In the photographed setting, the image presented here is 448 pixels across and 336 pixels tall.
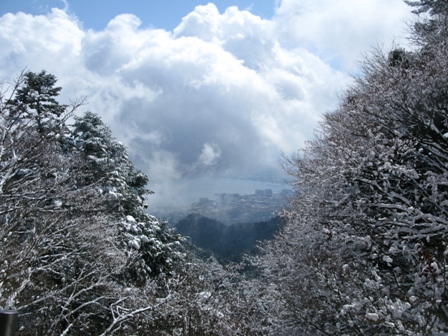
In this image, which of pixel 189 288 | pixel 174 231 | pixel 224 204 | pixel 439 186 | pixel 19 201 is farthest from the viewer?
pixel 224 204

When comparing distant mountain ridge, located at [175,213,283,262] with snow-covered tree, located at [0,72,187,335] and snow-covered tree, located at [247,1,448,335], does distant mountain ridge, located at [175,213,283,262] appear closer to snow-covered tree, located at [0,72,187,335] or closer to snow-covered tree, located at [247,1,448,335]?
snow-covered tree, located at [0,72,187,335]

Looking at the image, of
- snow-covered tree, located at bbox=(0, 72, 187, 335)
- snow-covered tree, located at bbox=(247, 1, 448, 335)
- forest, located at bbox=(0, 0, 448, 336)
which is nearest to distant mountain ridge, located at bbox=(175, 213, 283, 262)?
snow-covered tree, located at bbox=(0, 72, 187, 335)

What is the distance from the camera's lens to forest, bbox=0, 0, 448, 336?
7.95 meters

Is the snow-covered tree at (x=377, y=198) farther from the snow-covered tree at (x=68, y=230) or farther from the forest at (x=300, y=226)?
the snow-covered tree at (x=68, y=230)

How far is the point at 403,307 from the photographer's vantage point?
4480mm

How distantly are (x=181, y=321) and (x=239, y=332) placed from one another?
9.25 feet

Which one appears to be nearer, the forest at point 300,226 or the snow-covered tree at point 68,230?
the forest at point 300,226

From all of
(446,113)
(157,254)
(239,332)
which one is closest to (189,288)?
(239,332)

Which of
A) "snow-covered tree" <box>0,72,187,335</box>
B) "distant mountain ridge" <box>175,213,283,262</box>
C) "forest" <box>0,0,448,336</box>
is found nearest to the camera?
"forest" <box>0,0,448,336</box>

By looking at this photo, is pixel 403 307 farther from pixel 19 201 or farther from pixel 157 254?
pixel 157 254

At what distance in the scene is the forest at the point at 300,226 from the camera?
7945 mm

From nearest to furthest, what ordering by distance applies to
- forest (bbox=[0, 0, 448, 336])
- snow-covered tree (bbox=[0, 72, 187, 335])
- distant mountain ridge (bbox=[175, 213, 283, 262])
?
1. forest (bbox=[0, 0, 448, 336])
2. snow-covered tree (bbox=[0, 72, 187, 335])
3. distant mountain ridge (bbox=[175, 213, 283, 262])

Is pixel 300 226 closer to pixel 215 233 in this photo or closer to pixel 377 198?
pixel 377 198

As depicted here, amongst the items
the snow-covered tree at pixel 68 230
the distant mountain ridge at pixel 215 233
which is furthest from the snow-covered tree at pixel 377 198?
the distant mountain ridge at pixel 215 233
